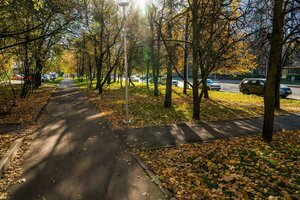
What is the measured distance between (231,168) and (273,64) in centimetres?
347

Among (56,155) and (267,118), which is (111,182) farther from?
(267,118)

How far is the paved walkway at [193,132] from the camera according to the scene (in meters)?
7.53

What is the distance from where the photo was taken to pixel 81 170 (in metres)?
5.41

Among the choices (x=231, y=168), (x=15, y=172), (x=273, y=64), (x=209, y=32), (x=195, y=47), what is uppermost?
(x=209, y=32)

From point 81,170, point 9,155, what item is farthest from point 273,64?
point 9,155

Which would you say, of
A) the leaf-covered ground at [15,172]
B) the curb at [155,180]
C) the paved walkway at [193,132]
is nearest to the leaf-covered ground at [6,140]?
the leaf-covered ground at [15,172]

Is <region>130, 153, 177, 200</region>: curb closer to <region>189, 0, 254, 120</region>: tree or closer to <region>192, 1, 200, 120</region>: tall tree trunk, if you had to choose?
<region>192, 1, 200, 120</region>: tall tree trunk

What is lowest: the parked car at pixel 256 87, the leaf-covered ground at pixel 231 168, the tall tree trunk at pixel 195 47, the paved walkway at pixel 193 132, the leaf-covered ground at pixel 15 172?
the leaf-covered ground at pixel 15 172

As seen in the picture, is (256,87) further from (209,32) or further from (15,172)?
(15,172)

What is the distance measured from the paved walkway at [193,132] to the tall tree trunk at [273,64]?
1225mm

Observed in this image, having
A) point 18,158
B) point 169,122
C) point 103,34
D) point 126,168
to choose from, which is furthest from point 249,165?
point 103,34

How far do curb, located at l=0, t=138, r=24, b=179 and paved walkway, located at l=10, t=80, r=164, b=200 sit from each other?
41 cm

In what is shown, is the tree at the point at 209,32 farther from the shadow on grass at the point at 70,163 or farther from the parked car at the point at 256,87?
the parked car at the point at 256,87

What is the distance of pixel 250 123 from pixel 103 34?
16251mm
